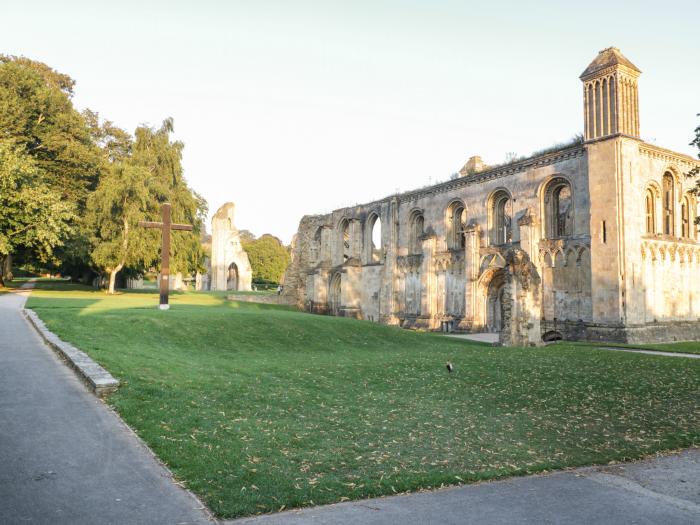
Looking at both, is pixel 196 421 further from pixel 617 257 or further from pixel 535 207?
pixel 535 207

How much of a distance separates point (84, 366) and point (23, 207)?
21.2 m

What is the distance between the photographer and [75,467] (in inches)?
201

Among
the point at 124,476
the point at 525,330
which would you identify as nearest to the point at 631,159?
the point at 525,330

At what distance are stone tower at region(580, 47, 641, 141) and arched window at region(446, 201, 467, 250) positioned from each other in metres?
9.39

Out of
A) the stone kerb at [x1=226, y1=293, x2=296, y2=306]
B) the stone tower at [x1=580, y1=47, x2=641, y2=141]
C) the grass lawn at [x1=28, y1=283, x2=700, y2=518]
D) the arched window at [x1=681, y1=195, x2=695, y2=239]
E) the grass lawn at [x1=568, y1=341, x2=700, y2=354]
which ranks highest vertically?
the stone tower at [x1=580, y1=47, x2=641, y2=141]

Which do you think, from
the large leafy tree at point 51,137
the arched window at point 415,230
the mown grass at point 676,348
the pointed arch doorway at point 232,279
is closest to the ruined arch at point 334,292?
the arched window at point 415,230

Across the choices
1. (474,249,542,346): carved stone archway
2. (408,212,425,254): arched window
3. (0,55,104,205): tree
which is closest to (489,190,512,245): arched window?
(408,212,425,254): arched window

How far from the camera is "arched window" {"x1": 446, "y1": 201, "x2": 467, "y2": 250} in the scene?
103ft

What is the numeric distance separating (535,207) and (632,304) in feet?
21.4

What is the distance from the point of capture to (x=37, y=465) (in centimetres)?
509

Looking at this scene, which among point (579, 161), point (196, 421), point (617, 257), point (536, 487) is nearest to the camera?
point (536, 487)

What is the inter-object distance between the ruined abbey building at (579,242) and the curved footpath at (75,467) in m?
16.4

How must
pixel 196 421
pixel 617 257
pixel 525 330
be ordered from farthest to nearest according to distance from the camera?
pixel 617 257 → pixel 525 330 → pixel 196 421

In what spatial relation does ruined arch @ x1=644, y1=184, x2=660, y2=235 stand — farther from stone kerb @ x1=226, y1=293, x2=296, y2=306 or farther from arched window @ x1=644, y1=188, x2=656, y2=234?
stone kerb @ x1=226, y1=293, x2=296, y2=306
